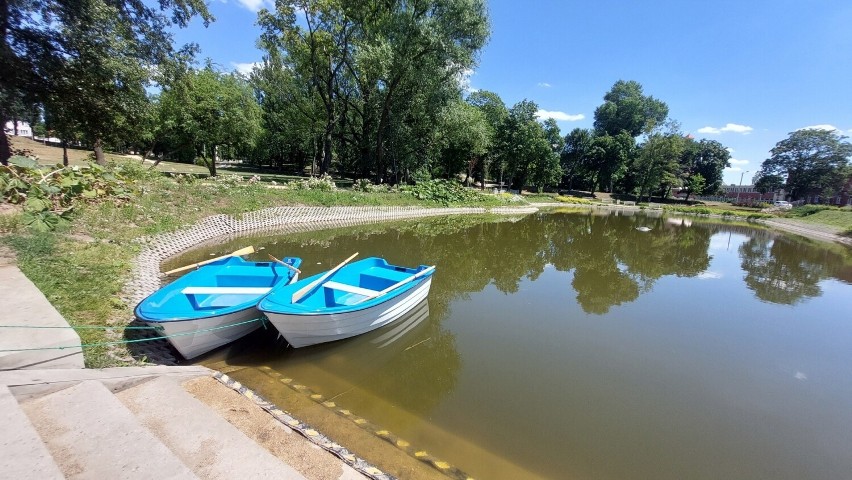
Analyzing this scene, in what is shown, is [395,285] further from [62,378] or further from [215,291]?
[62,378]

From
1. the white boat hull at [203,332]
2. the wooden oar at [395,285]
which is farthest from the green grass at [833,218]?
the white boat hull at [203,332]

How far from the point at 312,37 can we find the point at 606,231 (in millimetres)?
25554

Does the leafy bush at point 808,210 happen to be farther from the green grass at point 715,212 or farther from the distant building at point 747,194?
the distant building at point 747,194

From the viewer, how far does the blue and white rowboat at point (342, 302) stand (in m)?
5.56

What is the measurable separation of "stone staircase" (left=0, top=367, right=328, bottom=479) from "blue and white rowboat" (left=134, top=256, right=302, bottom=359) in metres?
1.22

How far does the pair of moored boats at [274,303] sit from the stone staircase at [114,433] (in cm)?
141

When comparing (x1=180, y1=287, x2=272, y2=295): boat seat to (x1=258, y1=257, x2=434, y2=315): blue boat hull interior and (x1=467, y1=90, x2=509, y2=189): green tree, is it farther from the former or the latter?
(x1=467, y1=90, x2=509, y2=189): green tree

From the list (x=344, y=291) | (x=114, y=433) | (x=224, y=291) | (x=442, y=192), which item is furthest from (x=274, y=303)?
(x=442, y=192)

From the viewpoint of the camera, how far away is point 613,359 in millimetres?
6547

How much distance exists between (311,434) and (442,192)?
28278mm

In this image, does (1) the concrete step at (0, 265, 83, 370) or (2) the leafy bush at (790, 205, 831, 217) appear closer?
(1) the concrete step at (0, 265, 83, 370)

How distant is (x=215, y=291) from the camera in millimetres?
6184

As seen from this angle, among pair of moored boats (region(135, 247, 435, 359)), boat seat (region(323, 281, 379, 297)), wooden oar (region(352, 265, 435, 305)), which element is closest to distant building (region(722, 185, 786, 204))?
wooden oar (region(352, 265, 435, 305))

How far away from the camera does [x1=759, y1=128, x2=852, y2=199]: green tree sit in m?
51.3
